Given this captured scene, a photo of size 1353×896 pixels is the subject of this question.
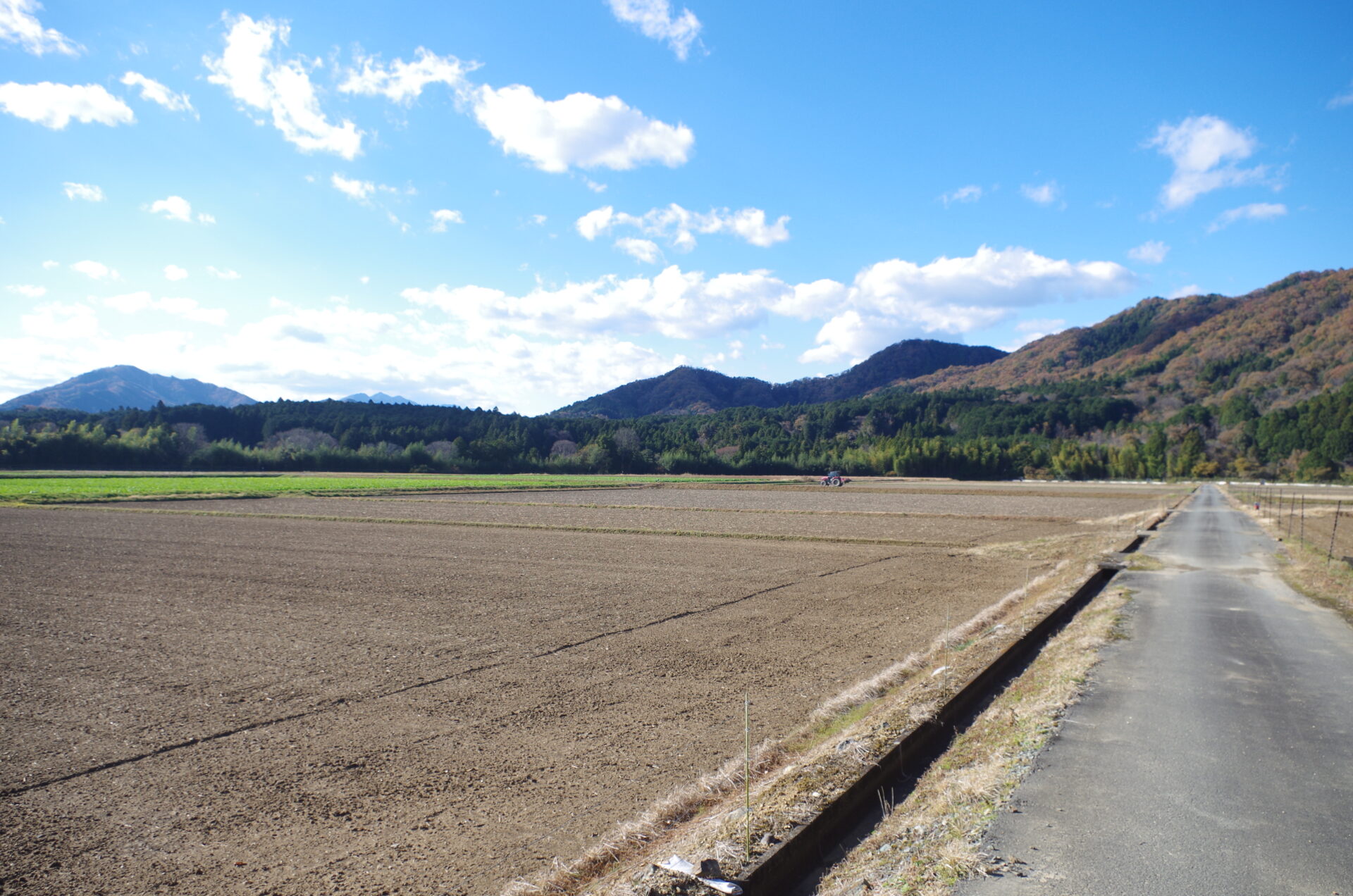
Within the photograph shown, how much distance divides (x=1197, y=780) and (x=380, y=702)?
25.4 ft

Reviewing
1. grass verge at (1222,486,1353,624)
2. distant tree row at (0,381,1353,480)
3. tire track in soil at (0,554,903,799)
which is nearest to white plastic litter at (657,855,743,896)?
tire track in soil at (0,554,903,799)

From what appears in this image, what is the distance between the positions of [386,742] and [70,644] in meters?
6.99

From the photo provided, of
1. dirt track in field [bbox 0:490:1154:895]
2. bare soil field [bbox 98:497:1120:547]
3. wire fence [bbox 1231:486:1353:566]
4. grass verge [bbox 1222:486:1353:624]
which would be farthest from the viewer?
bare soil field [bbox 98:497:1120:547]

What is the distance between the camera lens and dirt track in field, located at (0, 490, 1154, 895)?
187 inches

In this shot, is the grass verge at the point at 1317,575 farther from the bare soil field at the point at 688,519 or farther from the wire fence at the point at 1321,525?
the bare soil field at the point at 688,519

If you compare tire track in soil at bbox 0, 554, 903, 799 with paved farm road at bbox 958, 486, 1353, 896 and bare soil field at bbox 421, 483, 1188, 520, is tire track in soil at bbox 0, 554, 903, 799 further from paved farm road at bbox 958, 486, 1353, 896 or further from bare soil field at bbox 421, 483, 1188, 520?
bare soil field at bbox 421, 483, 1188, 520

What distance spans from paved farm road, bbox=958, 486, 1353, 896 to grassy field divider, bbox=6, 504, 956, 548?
16064 mm

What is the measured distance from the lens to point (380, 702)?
7.66 m

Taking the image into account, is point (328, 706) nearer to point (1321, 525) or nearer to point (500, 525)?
point (500, 525)

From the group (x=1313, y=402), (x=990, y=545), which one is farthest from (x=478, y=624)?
(x=1313, y=402)

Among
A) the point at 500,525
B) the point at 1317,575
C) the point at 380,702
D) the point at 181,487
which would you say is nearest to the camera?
the point at 380,702

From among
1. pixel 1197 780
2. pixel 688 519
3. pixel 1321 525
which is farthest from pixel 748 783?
pixel 1321 525

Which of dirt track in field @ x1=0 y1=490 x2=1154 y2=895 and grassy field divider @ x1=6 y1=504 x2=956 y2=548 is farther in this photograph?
grassy field divider @ x1=6 y1=504 x2=956 y2=548

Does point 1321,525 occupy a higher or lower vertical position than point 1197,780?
lower
